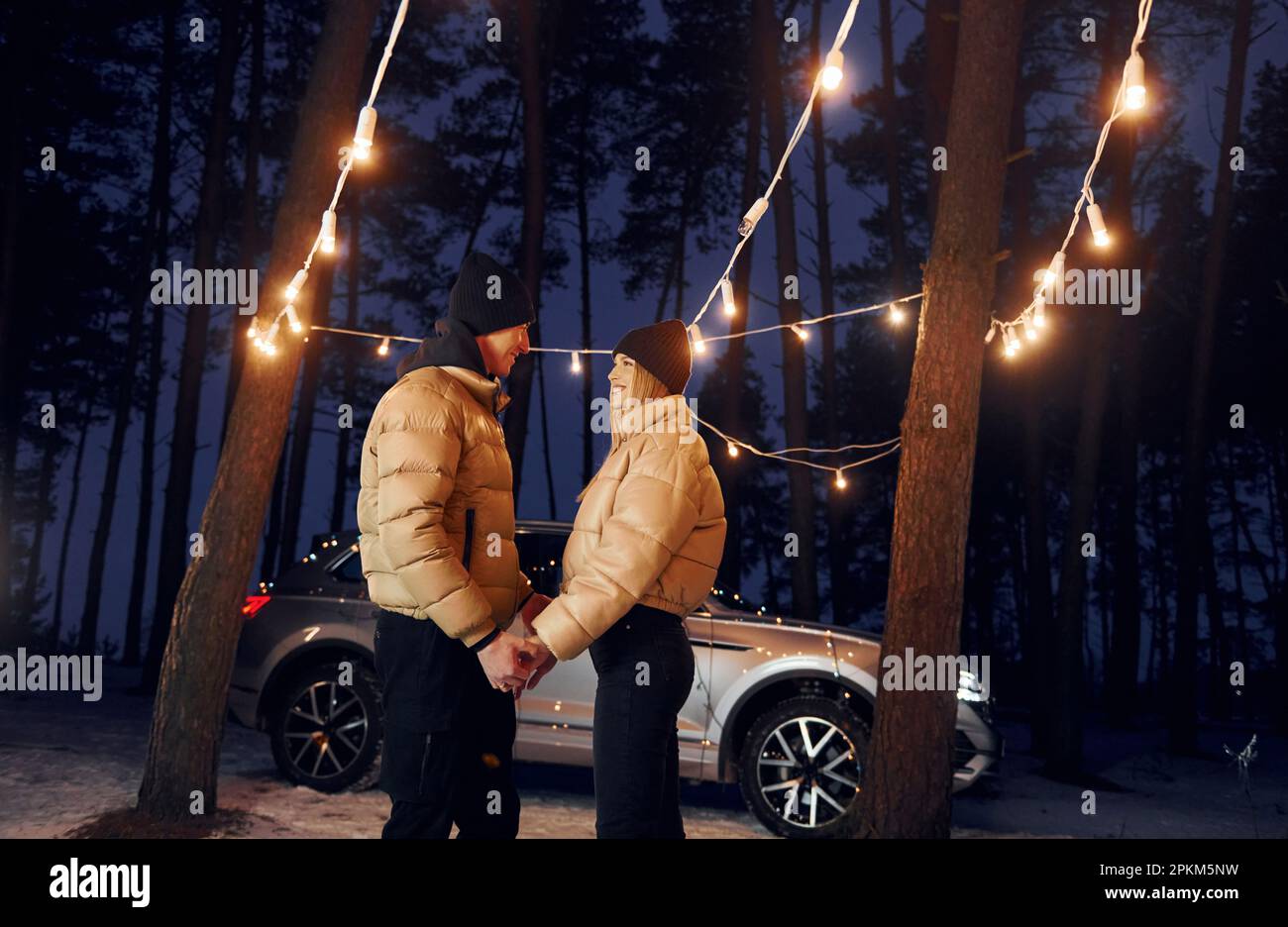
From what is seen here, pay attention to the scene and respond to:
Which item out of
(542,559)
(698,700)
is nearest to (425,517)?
(542,559)

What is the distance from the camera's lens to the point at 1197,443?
13.7 metres

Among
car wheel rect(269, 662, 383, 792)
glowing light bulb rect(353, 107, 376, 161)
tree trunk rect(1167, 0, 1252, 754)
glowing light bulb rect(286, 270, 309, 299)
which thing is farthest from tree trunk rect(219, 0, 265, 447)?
tree trunk rect(1167, 0, 1252, 754)

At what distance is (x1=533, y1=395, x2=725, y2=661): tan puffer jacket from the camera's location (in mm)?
3191

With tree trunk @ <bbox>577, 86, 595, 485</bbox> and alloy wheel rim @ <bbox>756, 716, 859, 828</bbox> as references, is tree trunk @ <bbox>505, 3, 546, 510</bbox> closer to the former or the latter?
alloy wheel rim @ <bbox>756, 716, 859, 828</bbox>

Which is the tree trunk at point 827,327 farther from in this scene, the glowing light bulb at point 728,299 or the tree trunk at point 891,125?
the glowing light bulb at point 728,299

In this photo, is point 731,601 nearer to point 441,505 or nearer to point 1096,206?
point 1096,206

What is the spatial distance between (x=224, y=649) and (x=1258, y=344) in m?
20.8

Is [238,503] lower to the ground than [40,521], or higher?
higher

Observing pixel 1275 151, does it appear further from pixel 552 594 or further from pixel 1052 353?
pixel 552 594

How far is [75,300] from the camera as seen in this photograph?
2239 centimetres

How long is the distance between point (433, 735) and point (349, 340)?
24382mm
